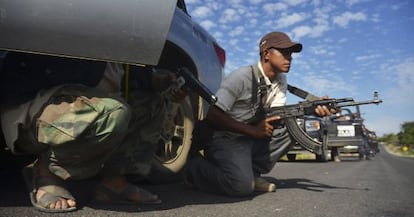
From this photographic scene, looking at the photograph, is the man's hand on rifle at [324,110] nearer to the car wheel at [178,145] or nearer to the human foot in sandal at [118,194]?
the car wheel at [178,145]

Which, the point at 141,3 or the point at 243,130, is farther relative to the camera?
the point at 243,130

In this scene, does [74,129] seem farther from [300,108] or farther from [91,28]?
[300,108]

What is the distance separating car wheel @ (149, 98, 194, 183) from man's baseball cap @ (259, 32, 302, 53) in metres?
0.81

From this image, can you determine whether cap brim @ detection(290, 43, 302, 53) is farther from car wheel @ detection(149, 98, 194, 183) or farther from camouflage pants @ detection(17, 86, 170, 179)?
camouflage pants @ detection(17, 86, 170, 179)

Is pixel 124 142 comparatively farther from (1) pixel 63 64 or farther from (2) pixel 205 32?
(2) pixel 205 32

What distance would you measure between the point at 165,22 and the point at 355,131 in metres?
9.67

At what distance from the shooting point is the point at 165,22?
1742mm

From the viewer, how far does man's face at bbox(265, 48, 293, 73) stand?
9.42 ft

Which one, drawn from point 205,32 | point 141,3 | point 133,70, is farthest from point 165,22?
point 205,32

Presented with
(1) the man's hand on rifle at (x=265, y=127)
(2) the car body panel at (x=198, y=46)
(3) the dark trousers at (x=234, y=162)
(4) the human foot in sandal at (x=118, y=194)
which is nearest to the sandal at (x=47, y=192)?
(4) the human foot in sandal at (x=118, y=194)

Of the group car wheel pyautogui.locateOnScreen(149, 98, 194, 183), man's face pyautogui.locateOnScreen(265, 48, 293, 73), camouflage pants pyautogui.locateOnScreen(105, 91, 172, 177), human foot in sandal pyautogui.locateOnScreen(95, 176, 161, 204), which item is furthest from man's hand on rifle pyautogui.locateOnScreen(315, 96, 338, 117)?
human foot in sandal pyautogui.locateOnScreen(95, 176, 161, 204)

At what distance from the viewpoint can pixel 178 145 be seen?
2742 mm

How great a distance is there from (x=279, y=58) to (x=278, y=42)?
129 mm

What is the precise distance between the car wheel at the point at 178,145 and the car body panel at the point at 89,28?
1.03m
